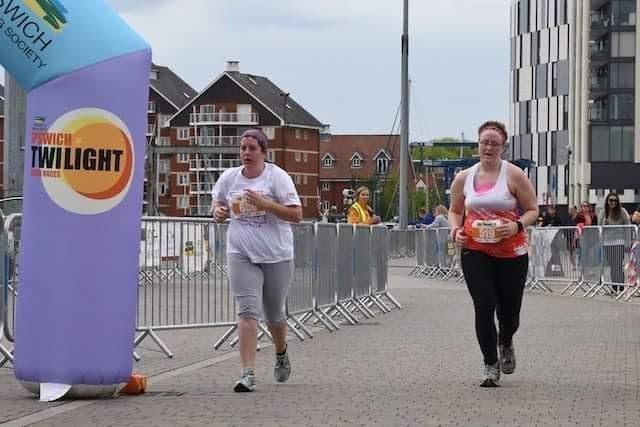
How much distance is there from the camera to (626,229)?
28188mm

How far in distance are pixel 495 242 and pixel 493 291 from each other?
14.5 inches

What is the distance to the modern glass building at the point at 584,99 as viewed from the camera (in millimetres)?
98000

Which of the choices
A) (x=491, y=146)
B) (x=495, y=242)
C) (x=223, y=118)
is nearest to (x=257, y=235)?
(x=495, y=242)

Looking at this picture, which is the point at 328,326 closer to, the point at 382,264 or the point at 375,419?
the point at 382,264

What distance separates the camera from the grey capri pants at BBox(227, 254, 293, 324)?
1152 cm

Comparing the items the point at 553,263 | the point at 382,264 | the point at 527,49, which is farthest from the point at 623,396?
the point at 527,49

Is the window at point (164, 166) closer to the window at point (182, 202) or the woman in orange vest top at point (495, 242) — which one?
the window at point (182, 202)

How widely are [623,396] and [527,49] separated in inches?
4298

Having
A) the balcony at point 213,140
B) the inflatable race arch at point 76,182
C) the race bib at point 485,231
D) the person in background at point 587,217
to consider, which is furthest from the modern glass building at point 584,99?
the inflatable race arch at point 76,182

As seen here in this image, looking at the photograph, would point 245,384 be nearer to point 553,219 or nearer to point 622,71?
point 553,219

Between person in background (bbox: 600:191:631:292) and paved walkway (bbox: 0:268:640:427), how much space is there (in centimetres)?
928

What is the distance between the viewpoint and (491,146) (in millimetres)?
12031

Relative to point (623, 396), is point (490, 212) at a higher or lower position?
higher

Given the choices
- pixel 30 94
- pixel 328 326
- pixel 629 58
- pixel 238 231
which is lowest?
pixel 328 326
